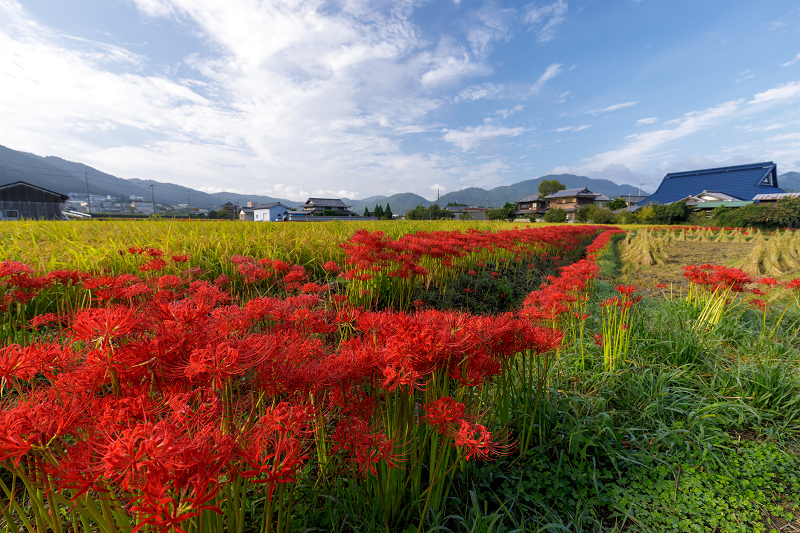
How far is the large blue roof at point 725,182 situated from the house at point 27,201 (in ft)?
257

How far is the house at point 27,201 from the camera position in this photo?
862 inches

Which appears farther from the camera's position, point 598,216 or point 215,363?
point 598,216

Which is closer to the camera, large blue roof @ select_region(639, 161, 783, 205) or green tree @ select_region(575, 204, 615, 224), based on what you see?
green tree @ select_region(575, 204, 615, 224)

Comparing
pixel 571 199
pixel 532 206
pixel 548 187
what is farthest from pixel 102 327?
pixel 548 187

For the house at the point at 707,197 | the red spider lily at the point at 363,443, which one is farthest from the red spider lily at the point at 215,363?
the house at the point at 707,197

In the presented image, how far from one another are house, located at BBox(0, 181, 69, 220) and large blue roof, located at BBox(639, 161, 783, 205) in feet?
257

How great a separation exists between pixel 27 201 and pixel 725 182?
98004 millimetres

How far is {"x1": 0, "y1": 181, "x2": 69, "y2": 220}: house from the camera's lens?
21.9m

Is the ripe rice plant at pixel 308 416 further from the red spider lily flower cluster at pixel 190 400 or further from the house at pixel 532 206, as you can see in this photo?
the house at pixel 532 206

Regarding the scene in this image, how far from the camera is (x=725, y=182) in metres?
58.8

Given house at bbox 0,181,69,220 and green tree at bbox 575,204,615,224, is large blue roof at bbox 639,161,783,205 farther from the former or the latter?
house at bbox 0,181,69,220

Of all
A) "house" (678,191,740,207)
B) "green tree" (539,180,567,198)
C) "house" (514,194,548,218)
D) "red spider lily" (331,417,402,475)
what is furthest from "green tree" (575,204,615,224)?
"red spider lily" (331,417,402,475)

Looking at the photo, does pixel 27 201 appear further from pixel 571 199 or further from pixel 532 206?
pixel 532 206

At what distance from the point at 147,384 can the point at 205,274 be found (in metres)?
4.01
